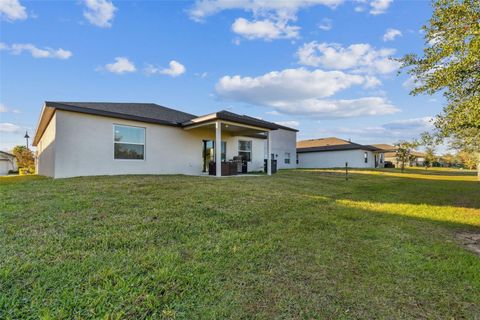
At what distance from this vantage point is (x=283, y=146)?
27938 mm

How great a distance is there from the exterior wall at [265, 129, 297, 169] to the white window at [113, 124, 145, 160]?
1707 centimetres

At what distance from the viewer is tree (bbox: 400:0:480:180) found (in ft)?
14.3

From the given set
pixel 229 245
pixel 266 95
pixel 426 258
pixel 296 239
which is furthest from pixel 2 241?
pixel 266 95

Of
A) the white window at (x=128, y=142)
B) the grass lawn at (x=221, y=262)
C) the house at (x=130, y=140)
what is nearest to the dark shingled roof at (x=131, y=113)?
the house at (x=130, y=140)

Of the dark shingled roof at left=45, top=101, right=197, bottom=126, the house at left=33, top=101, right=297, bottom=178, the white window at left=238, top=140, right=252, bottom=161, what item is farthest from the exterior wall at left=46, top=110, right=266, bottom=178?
the white window at left=238, top=140, right=252, bottom=161

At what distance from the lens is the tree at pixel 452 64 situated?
14.3ft

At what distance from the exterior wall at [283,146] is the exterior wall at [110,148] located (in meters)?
14.0

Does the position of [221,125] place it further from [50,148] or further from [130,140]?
[50,148]

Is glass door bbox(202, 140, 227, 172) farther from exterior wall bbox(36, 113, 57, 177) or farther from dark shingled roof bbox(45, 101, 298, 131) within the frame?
exterior wall bbox(36, 113, 57, 177)

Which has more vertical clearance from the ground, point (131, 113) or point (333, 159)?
point (131, 113)

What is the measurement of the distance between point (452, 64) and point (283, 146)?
76.3 ft

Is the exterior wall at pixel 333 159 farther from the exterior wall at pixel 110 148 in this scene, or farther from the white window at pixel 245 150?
the exterior wall at pixel 110 148

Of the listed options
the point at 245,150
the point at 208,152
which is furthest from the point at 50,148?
the point at 245,150

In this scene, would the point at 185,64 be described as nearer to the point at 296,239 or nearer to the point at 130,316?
the point at 296,239
